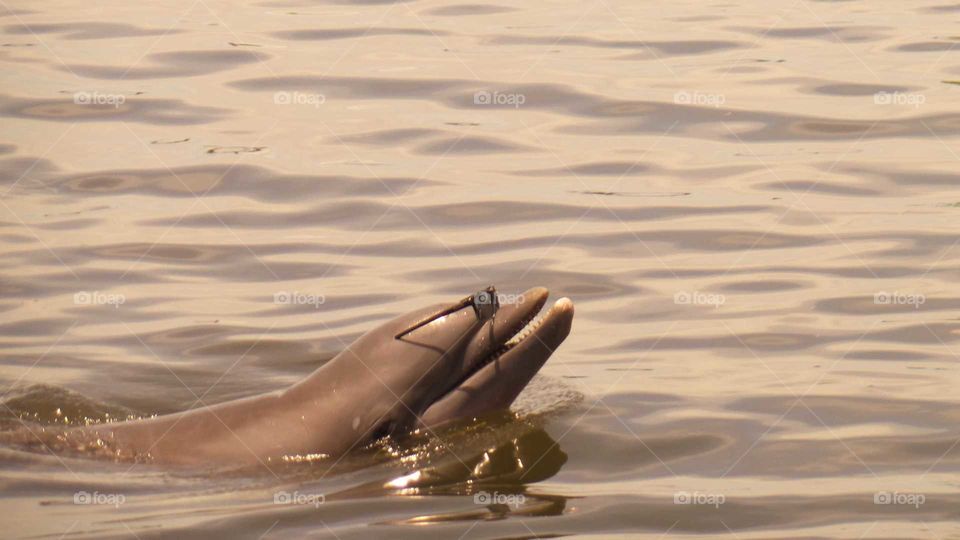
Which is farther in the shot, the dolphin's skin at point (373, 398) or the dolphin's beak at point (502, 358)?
the dolphin's beak at point (502, 358)

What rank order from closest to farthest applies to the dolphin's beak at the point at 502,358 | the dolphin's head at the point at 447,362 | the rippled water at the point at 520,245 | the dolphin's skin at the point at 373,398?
1. the rippled water at the point at 520,245
2. the dolphin's skin at the point at 373,398
3. the dolphin's head at the point at 447,362
4. the dolphin's beak at the point at 502,358

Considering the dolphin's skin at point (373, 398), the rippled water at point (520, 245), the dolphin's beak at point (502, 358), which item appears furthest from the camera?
the dolphin's beak at point (502, 358)

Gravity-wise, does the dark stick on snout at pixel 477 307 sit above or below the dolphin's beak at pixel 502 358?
above

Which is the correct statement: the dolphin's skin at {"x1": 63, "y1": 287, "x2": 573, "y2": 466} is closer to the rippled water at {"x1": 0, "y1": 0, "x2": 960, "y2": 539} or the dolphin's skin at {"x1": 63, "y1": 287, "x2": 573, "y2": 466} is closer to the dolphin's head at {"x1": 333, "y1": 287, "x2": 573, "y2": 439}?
the dolphin's head at {"x1": 333, "y1": 287, "x2": 573, "y2": 439}

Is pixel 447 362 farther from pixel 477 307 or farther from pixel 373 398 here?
pixel 373 398

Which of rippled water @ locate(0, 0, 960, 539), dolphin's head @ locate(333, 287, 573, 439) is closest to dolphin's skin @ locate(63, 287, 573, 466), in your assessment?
dolphin's head @ locate(333, 287, 573, 439)

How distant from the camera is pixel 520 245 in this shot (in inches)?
434

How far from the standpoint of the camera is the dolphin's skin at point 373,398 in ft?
24.2

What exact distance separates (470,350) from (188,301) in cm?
326

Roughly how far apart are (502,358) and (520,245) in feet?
11.0

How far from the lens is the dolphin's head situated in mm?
7504

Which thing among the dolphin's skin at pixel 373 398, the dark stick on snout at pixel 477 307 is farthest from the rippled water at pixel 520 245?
the dark stick on snout at pixel 477 307

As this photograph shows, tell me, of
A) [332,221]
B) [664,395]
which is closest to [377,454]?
[664,395]

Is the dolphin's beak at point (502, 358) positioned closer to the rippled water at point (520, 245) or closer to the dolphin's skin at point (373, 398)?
the dolphin's skin at point (373, 398)
